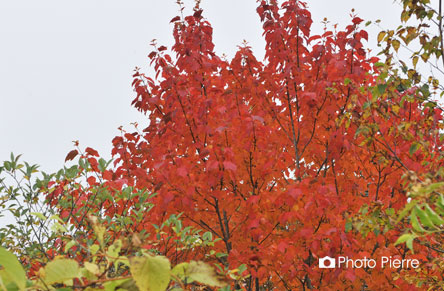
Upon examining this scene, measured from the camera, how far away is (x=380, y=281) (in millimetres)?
4711

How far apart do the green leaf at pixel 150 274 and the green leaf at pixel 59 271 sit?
0.65ft

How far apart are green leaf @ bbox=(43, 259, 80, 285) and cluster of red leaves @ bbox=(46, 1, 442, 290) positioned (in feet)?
8.98

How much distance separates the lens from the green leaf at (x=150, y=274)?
1.21 m

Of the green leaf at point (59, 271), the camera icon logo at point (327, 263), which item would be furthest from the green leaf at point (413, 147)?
the green leaf at point (59, 271)

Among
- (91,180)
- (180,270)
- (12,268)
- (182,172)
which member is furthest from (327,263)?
(12,268)

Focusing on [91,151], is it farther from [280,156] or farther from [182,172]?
[280,156]

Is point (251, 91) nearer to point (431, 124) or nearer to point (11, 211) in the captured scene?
point (431, 124)

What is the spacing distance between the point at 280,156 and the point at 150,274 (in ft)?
12.6

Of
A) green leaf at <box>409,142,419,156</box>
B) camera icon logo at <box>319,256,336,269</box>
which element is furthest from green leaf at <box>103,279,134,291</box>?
camera icon logo at <box>319,256,336,269</box>

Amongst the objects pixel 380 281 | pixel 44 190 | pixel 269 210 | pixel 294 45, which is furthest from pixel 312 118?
pixel 44 190

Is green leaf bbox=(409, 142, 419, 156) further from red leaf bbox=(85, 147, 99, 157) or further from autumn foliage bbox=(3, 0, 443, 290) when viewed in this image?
red leaf bbox=(85, 147, 99, 157)

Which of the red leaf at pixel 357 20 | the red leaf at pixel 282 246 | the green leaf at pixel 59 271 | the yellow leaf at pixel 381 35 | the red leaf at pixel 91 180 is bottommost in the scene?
the green leaf at pixel 59 271

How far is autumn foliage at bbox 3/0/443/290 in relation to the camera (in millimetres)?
4137

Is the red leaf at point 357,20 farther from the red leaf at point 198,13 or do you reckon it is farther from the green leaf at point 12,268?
the green leaf at point 12,268
